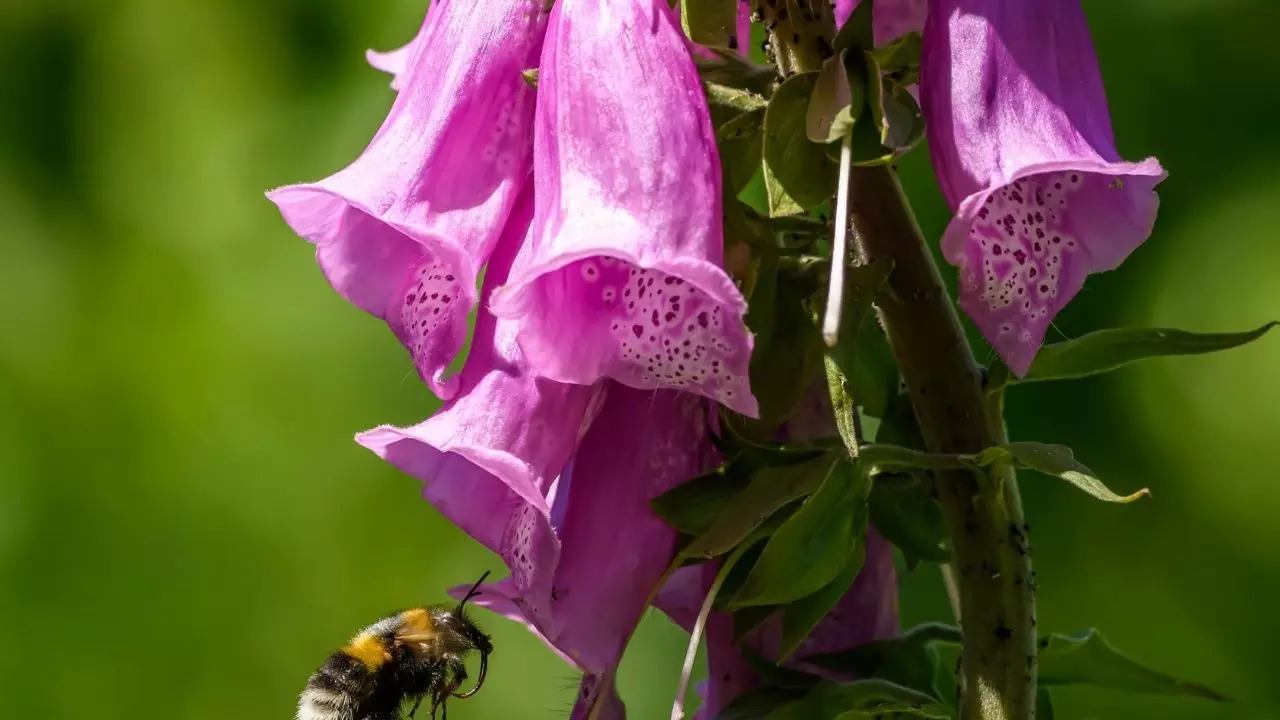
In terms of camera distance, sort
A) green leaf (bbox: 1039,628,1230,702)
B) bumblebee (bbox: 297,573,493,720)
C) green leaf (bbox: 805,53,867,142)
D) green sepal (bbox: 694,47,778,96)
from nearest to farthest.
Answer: green leaf (bbox: 805,53,867,142)
green sepal (bbox: 694,47,778,96)
green leaf (bbox: 1039,628,1230,702)
bumblebee (bbox: 297,573,493,720)

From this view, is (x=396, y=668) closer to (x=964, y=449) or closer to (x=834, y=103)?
(x=964, y=449)

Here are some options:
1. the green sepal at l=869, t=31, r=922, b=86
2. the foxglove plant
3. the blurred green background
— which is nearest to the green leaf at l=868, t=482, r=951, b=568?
the foxglove plant

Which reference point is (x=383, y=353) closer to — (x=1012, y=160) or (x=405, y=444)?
(x=405, y=444)

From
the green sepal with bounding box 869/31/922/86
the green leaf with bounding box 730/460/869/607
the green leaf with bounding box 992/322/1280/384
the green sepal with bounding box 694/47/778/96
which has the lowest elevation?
the green leaf with bounding box 730/460/869/607

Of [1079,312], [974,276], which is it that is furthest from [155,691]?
[974,276]

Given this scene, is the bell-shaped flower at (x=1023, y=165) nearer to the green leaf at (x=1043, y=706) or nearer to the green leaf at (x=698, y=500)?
the green leaf at (x=698, y=500)

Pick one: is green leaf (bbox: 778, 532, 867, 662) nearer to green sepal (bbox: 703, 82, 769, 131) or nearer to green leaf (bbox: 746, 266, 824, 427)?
green leaf (bbox: 746, 266, 824, 427)

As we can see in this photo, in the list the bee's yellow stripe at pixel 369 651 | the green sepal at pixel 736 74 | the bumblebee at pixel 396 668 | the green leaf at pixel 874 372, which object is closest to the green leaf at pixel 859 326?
the green leaf at pixel 874 372
